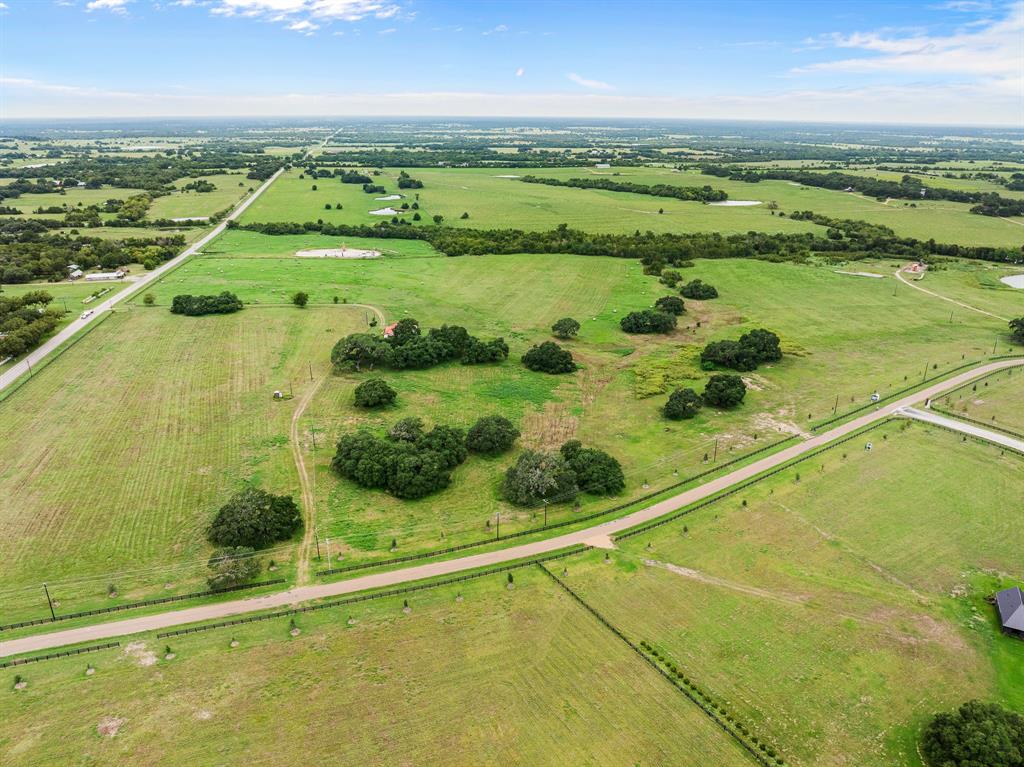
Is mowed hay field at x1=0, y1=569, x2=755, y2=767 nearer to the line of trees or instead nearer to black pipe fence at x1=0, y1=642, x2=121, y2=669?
black pipe fence at x1=0, y1=642, x2=121, y2=669

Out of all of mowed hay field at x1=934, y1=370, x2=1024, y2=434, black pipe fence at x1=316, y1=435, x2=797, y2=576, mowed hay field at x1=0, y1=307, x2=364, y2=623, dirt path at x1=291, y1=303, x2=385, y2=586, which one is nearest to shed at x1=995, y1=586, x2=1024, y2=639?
black pipe fence at x1=316, y1=435, x2=797, y2=576

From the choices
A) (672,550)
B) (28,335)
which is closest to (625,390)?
(672,550)

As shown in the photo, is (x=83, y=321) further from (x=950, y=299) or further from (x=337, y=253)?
(x=950, y=299)

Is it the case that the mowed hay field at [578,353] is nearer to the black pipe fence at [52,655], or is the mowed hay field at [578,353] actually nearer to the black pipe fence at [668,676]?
the black pipe fence at [668,676]

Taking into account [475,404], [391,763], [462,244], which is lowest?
[391,763]

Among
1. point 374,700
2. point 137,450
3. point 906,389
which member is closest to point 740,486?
point 906,389

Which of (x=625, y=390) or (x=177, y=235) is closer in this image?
(x=625, y=390)

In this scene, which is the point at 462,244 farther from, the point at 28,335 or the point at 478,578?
the point at 478,578
